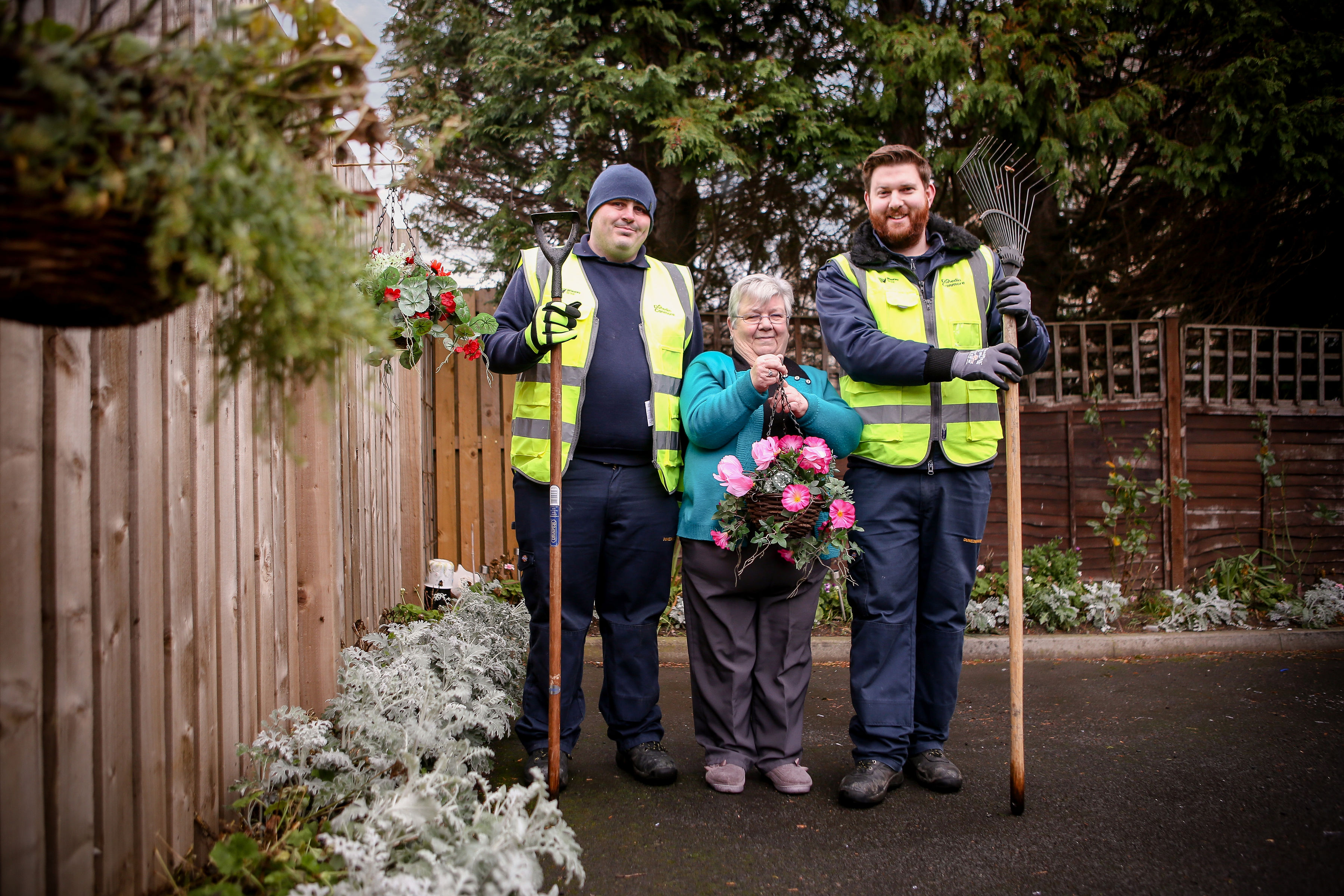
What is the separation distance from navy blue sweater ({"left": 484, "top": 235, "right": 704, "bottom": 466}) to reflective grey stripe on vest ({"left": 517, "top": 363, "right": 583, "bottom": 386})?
3 centimetres

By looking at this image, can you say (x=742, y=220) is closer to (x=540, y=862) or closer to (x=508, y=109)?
(x=508, y=109)

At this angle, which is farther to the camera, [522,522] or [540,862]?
[522,522]

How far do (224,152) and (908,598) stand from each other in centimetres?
Result: 269

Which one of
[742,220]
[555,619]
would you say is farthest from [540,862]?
[742,220]

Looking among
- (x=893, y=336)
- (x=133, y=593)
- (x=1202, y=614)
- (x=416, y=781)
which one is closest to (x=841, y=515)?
(x=893, y=336)

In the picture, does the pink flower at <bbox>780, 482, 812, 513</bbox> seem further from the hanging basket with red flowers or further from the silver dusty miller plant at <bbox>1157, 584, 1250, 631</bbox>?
the silver dusty miller plant at <bbox>1157, 584, 1250, 631</bbox>

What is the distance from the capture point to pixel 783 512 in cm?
298

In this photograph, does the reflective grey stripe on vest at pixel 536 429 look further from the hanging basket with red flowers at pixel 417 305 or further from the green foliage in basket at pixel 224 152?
the green foliage in basket at pixel 224 152

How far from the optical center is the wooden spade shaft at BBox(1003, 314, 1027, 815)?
2850mm

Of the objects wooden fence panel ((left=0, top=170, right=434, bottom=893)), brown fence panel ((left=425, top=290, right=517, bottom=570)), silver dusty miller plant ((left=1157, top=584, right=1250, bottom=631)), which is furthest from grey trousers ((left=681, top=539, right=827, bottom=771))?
silver dusty miller plant ((left=1157, top=584, right=1250, bottom=631))

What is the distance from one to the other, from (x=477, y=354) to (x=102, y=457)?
1.89 m

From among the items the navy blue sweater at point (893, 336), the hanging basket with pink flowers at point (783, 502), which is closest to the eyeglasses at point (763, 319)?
the navy blue sweater at point (893, 336)

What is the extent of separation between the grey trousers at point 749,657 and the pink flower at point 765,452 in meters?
0.38

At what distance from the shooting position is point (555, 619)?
9.72 feet
